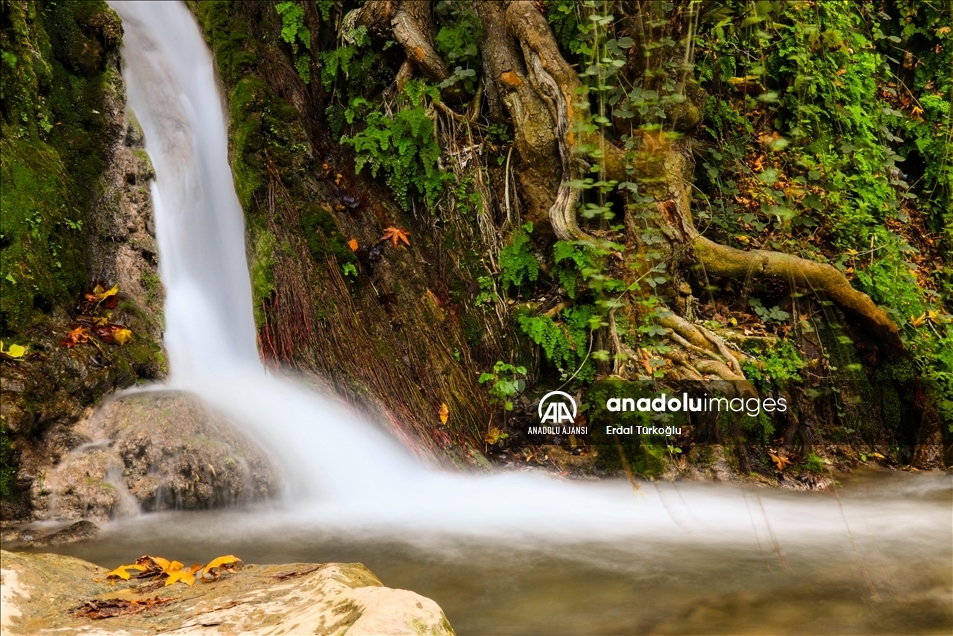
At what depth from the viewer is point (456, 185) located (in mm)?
7125

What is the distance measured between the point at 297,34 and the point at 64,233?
3550mm

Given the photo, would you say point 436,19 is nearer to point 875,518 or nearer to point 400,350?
point 400,350

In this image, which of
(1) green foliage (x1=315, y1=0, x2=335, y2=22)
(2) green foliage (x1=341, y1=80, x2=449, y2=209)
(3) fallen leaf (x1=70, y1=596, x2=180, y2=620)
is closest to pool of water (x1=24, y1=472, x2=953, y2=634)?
(3) fallen leaf (x1=70, y1=596, x2=180, y2=620)

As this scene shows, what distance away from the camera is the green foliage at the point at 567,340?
21.1 feet

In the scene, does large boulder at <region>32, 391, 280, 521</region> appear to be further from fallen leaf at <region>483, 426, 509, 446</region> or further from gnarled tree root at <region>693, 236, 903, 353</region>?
gnarled tree root at <region>693, 236, 903, 353</region>

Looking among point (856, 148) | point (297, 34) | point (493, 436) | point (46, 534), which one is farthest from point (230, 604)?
point (297, 34)

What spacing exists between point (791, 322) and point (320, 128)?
5387 mm

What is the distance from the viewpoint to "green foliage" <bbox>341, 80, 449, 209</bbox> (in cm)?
695

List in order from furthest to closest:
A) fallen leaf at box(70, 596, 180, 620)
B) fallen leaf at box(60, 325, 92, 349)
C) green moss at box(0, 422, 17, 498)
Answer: fallen leaf at box(60, 325, 92, 349)
green moss at box(0, 422, 17, 498)
fallen leaf at box(70, 596, 180, 620)

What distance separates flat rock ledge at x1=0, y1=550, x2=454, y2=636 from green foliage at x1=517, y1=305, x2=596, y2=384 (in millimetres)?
3543

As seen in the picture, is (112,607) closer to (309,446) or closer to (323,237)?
(309,446)

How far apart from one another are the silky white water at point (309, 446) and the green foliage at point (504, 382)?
76 centimetres

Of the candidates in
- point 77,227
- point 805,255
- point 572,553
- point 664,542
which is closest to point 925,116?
point 805,255

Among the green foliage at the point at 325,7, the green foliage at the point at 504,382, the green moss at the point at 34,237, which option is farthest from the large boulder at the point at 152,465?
the green foliage at the point at 325,7
